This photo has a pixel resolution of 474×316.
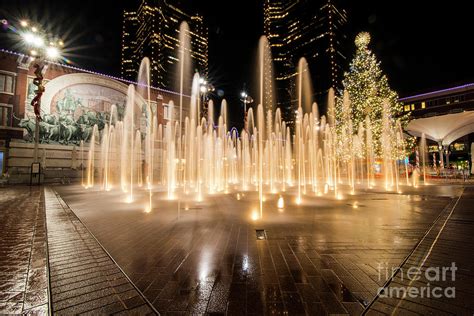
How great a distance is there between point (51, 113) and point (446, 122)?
49904 millimetres

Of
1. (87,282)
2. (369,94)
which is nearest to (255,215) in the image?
(87,282)

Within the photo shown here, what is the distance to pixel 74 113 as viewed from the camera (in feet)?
94.3

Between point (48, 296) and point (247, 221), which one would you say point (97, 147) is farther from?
point (48, 296)

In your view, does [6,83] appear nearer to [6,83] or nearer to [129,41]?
[6,83]

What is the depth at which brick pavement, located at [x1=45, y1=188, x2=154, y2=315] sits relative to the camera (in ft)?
7.52

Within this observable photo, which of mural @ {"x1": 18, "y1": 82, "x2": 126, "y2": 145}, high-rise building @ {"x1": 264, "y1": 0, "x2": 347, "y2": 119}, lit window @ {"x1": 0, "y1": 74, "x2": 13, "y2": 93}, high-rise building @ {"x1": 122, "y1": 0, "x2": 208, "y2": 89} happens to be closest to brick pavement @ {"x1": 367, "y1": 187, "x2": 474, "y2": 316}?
mural @ {"x1": 18, "y1": 82, "x2": 126, "y2": 145}

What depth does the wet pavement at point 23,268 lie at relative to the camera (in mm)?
2367

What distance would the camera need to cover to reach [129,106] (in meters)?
33.8

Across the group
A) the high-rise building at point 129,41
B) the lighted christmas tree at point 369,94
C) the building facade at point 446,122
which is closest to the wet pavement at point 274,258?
the lighted christmas tree at point 369,94

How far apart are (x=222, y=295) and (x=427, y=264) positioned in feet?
9.48

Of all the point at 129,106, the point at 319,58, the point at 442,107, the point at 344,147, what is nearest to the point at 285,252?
the point at 344,147

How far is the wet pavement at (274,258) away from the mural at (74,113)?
85.3 feet

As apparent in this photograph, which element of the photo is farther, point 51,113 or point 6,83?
Answer: point 51,113

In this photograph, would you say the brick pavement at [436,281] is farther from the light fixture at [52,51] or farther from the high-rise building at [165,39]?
the high-rise building at [165,39]
